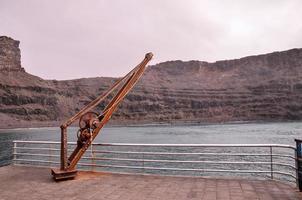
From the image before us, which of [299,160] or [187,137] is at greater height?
[299,160]

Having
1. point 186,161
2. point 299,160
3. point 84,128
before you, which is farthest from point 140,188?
point 299,160

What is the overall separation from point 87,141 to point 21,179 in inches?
109

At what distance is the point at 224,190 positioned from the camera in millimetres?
8945

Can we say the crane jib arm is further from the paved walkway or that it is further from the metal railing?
the metal railing

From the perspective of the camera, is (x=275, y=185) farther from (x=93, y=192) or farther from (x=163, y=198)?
(x=93, y=192)

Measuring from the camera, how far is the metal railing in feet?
34.5

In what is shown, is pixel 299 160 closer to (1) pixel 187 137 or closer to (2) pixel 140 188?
(2) pixel 140 188

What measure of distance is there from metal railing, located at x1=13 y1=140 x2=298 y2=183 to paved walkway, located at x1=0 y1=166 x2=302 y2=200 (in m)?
0.45

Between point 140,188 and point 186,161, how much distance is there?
6.76ft

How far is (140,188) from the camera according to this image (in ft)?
31.1

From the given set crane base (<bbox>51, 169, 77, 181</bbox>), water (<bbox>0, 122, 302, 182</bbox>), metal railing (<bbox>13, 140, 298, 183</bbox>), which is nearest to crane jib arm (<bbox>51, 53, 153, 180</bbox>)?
crane base (<bbox>51, 169, 77, 181</bbox>)

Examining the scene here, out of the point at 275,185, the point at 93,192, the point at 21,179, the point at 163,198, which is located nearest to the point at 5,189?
the point at 21,179

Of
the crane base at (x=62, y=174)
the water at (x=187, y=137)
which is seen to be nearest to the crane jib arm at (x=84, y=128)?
the crane base at (x=62, y=174)

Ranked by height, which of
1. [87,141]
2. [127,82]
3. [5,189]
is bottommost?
[5,189]
